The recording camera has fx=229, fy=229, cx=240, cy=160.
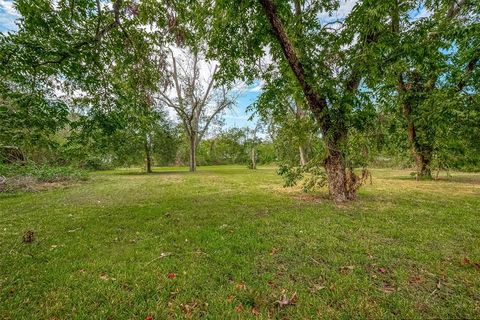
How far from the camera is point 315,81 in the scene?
19.1ft

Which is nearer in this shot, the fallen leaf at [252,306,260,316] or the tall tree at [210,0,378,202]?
the fallen leaf at [252,306,260,316]

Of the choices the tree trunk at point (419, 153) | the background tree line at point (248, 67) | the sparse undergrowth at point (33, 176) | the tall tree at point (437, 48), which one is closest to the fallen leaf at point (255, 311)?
the background tree line at point (248, 67)

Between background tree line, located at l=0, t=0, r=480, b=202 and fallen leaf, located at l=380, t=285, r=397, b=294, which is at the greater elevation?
background tree line, located at l=0, t=0, r=480, b=202

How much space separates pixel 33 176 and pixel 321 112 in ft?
44.0

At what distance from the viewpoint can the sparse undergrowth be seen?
9.73 metres

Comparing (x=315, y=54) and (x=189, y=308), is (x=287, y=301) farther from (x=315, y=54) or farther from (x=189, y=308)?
(x=315, y=54)

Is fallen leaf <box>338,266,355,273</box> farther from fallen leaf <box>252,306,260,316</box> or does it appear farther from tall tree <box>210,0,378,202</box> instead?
tall tree <box>210,0,378,202</box>

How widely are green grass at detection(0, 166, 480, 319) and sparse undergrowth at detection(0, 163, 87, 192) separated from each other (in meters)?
5.96

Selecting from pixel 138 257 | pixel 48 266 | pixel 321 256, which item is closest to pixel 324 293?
pixel 321 256

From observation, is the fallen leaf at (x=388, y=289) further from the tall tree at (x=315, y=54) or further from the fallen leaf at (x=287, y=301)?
the tall tree at (x=315, y=54)

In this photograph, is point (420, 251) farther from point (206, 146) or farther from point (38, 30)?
point (206, 146)

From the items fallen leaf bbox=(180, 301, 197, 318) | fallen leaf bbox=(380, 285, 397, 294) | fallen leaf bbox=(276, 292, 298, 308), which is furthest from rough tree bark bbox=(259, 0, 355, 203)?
fallen leaf bbox=(180, 301, 197, 318)

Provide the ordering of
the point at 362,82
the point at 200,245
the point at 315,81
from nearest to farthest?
the point at 200,245, the point at 315,81, the point at 362,82

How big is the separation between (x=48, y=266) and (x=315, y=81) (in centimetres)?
620
